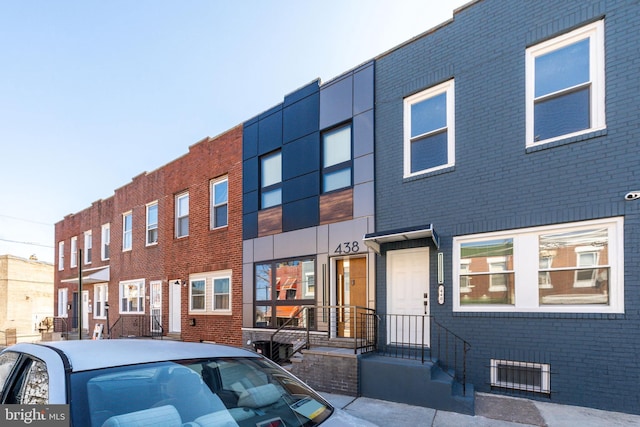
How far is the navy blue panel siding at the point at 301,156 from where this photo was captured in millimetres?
10102

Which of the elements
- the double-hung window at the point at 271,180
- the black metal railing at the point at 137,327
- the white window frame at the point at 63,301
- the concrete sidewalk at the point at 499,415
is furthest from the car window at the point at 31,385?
the white window frame at the point at 63,301

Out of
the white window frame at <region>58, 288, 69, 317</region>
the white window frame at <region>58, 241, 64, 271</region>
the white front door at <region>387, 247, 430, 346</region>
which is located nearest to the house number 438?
the white front door at <region>387, 247, 430, 346</region>

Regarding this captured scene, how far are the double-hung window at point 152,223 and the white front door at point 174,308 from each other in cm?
218

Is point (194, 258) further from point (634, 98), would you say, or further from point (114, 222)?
point (634, 98)

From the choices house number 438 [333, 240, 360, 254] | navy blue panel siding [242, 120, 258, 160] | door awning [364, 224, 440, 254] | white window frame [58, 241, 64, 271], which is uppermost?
navy blue panel siding [242, 120, 258, 160]

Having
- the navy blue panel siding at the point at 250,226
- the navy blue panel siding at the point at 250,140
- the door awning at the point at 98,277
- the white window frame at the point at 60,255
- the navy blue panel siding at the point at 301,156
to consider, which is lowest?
the door awning at the point at 98,277

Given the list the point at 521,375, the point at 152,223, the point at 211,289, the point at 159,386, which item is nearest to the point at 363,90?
the point at 521,375

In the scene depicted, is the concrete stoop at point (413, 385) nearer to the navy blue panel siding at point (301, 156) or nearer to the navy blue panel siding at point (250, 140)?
the navy blue panel siding at point (301, 156)

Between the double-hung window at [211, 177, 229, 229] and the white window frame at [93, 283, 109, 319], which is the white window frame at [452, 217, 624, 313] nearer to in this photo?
the double-hung window at [211, 177, 229, 229]

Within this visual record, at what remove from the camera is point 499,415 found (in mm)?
5723

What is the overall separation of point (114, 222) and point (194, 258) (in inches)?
275

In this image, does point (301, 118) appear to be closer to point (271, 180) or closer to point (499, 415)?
point (271, 180)

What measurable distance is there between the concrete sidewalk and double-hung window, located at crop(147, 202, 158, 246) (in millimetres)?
11561

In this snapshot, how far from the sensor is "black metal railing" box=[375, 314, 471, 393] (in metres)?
7.11
